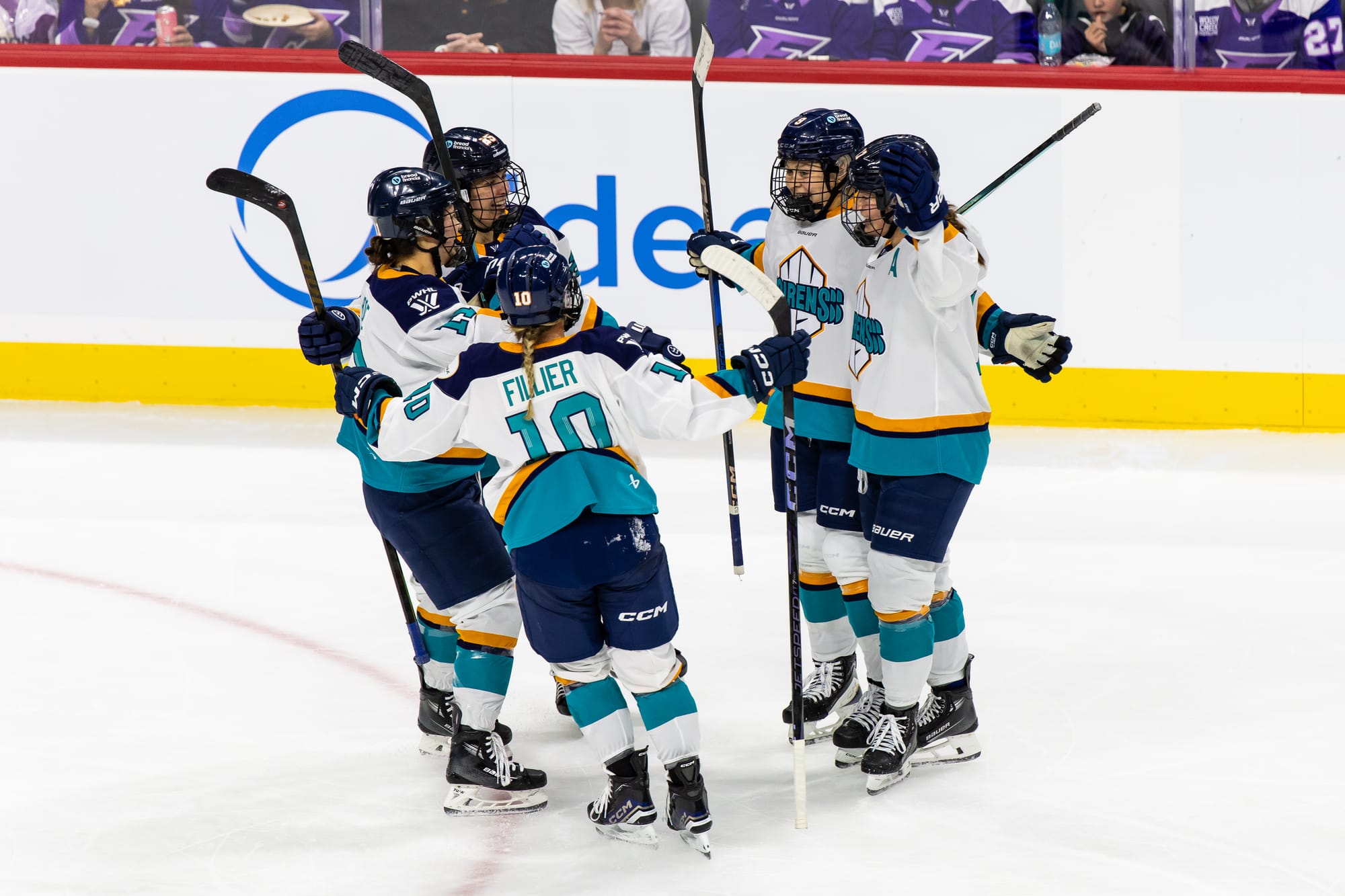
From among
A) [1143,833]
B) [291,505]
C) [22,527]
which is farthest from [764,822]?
[22,527]

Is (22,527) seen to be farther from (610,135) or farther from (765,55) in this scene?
(765,55)

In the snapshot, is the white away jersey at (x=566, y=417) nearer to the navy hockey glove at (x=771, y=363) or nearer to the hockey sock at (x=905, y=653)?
the navy hockey glove at (x=771, y=363)

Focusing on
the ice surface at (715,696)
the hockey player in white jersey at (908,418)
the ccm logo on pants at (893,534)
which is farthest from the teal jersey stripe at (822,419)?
the ice surface at (715,696)

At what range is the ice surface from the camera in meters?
2.99

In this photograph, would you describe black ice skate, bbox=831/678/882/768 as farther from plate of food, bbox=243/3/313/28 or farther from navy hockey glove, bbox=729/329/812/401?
plate of food, bbox=243/3/313/28

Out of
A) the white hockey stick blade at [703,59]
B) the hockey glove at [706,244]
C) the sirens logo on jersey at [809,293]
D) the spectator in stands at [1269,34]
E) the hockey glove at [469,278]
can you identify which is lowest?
the sirens logo on jersey at [809,293]

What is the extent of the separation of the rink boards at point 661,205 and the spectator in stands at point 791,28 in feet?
0.34

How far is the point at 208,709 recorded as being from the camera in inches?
150

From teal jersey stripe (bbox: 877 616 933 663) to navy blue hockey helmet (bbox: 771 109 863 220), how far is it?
3.09 feet

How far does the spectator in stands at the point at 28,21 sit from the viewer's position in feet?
21.6

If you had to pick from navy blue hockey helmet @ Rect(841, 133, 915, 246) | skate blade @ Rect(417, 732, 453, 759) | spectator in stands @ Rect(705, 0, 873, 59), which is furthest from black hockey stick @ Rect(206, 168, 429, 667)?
spectator in stands @ Rect(705, 0, 873, 59)

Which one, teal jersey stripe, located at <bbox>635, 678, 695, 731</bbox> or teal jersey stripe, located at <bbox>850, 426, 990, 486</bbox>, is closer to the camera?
teal jersey stripe, located at <bbox>635, 678, 695, 731</bbox>

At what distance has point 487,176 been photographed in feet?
12.2

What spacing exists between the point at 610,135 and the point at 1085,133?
1.93m
